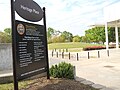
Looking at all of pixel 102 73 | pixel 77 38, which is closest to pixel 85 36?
pixel 77 38

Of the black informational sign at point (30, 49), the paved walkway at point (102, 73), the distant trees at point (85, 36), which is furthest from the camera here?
the distant trees at point (85, 36)

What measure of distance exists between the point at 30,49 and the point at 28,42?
0.71 feet

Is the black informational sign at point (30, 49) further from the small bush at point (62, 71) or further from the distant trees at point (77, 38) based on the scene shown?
the distant trees at point (77, 38)

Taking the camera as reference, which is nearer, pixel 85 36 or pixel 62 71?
pixel 62 71

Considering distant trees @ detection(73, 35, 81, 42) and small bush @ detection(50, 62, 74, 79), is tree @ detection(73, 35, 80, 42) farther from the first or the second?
small bush @ detection(50, 62, 74, 79)

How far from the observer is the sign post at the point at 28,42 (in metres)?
6.11

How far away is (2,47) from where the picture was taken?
42.0 ft

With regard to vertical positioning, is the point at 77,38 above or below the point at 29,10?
above

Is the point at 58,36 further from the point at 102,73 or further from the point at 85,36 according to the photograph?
the point at 102,73

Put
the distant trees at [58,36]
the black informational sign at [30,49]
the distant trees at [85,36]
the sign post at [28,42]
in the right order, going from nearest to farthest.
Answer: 1. the sign post at [28,42]
2. the black informational sign at [30,49]
3. the distant trees at [85,36]
4. the distant trees at [58,36]

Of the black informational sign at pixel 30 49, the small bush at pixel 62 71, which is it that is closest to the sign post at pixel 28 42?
the black informational sign at pixel 30 49

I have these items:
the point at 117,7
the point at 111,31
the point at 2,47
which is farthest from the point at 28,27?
the point at 111,31

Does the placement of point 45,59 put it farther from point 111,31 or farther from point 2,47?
point 111,31

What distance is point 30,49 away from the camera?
6910mm
